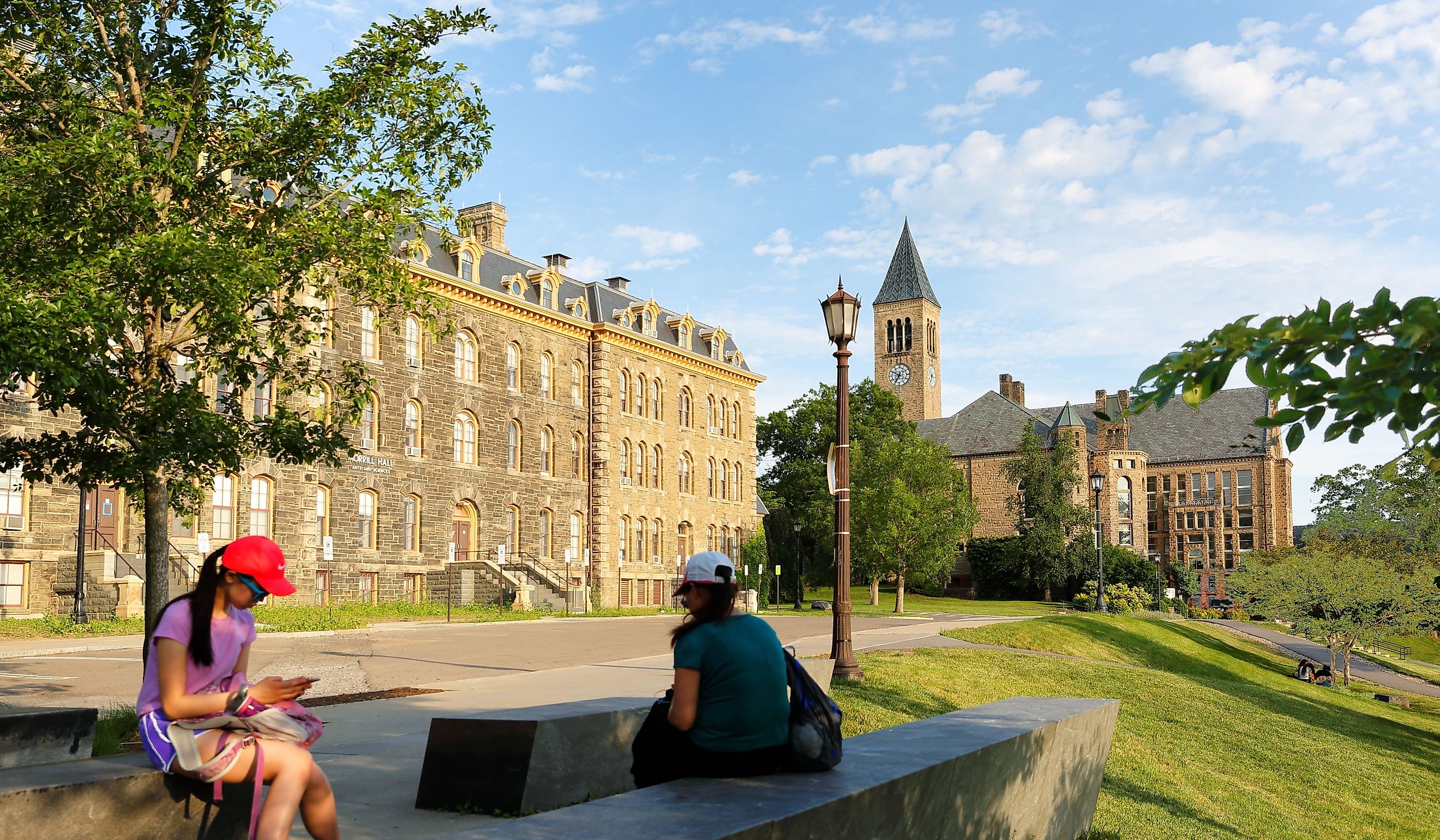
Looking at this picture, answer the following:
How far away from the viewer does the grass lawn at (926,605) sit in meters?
56.7

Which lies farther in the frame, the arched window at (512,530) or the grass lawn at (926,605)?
the grass lawn at (926,605)

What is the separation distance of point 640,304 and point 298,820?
46.9m

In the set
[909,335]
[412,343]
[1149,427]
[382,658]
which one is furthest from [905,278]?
[382,658]

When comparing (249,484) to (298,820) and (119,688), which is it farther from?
(298,820)

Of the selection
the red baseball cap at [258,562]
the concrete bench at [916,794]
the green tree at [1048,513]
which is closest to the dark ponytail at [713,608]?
the concrete bench at [916,794]

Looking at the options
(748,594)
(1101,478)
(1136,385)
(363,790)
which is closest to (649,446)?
(748,594)

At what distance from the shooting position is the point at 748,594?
45.3 m

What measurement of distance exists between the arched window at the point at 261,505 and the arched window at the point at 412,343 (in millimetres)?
7106

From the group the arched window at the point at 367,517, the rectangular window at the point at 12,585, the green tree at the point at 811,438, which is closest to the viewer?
the rectangular window at the point at 12,585

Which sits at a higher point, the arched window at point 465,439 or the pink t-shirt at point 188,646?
the arched window at point 465,439

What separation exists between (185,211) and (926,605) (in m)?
61.2

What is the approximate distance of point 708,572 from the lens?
5.03 meters

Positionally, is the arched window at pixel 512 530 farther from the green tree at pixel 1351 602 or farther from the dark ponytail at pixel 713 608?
the dark ponytail at pixel 713 608

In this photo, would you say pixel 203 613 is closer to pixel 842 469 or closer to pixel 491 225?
pixel 842 469
